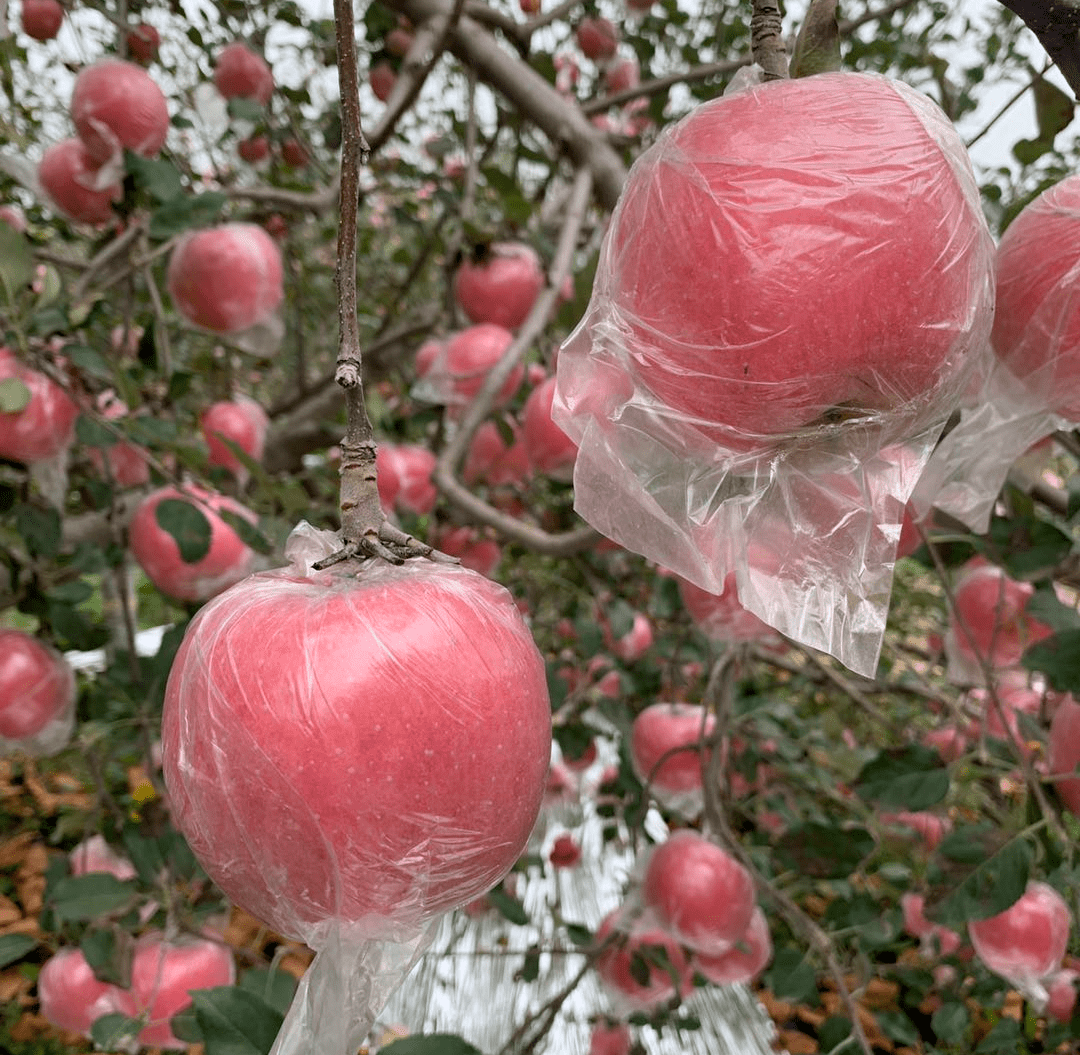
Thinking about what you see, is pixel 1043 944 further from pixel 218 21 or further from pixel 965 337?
pixel 218 21

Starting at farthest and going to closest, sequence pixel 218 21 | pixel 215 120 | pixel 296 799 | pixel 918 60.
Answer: pixel 918 60 < pixel 218 21 < pixel 215 120 < pixel 296 799

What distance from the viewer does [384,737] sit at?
1.21 ft

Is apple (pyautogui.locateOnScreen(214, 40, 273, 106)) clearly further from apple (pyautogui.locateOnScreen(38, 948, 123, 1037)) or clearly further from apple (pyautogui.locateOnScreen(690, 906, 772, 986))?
apple (pyautogui.locateOnScreen(690, 906, 772, 986))

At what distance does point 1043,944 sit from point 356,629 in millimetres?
952

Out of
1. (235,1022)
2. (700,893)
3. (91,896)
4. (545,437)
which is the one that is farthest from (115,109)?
(700,893)

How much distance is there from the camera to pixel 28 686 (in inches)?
38.9

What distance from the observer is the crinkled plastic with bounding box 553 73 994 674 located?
0.37 metres

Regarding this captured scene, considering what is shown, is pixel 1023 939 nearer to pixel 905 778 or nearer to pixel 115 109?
pixel 905 778

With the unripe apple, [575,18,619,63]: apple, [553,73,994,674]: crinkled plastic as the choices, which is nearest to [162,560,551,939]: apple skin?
[553,73,994,674]: crinkled plastic

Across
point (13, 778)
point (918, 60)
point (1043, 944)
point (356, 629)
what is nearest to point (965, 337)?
point (356, 629)

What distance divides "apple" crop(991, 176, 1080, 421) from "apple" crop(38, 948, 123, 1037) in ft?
3.54

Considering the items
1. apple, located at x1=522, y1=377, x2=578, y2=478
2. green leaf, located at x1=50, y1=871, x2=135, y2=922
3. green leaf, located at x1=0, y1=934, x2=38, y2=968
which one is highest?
apple, located at x1=522, y1=377, x2=578, y2=478

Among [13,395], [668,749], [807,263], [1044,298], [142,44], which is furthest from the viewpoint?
[142,44]

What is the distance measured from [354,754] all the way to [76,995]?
91 centimetres
